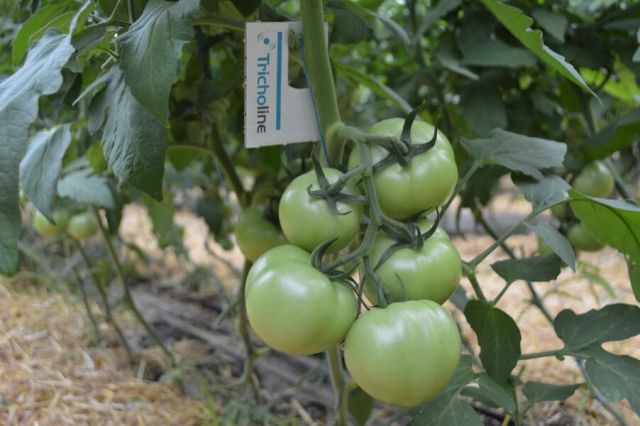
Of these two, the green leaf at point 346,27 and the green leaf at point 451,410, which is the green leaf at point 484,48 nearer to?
the green leaf at point 346,27

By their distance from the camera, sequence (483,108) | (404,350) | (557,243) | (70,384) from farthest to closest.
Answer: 1. (70,384)
2. (483,108)
3. (557,243)
4. (404,350)

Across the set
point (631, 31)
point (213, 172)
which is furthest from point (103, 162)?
point (631, 31)

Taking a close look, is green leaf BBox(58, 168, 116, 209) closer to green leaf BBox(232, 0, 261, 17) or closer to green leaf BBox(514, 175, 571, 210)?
green leaf BBox(232, 0, 261, 17)

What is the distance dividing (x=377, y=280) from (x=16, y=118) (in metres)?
0.31

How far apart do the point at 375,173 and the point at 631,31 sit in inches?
29.7

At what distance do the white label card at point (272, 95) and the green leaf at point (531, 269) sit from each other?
0.86 ft

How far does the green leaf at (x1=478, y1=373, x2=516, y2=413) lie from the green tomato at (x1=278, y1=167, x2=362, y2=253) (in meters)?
0.22

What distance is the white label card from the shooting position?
0.61 meters

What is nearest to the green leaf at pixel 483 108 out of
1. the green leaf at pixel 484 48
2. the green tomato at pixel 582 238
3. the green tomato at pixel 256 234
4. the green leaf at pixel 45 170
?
the green leaf at pixel 484 48

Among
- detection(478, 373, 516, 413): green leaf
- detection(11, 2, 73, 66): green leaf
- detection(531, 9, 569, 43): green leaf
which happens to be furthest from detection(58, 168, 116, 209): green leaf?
detection(531, 9, 569, 43): green leaf

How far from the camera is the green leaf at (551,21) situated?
94cm

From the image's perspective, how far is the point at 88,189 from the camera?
3.09 feet

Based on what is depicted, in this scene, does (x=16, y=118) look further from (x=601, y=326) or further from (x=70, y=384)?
(x=70, y=384)

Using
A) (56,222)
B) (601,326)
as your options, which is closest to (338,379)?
(601,326)
